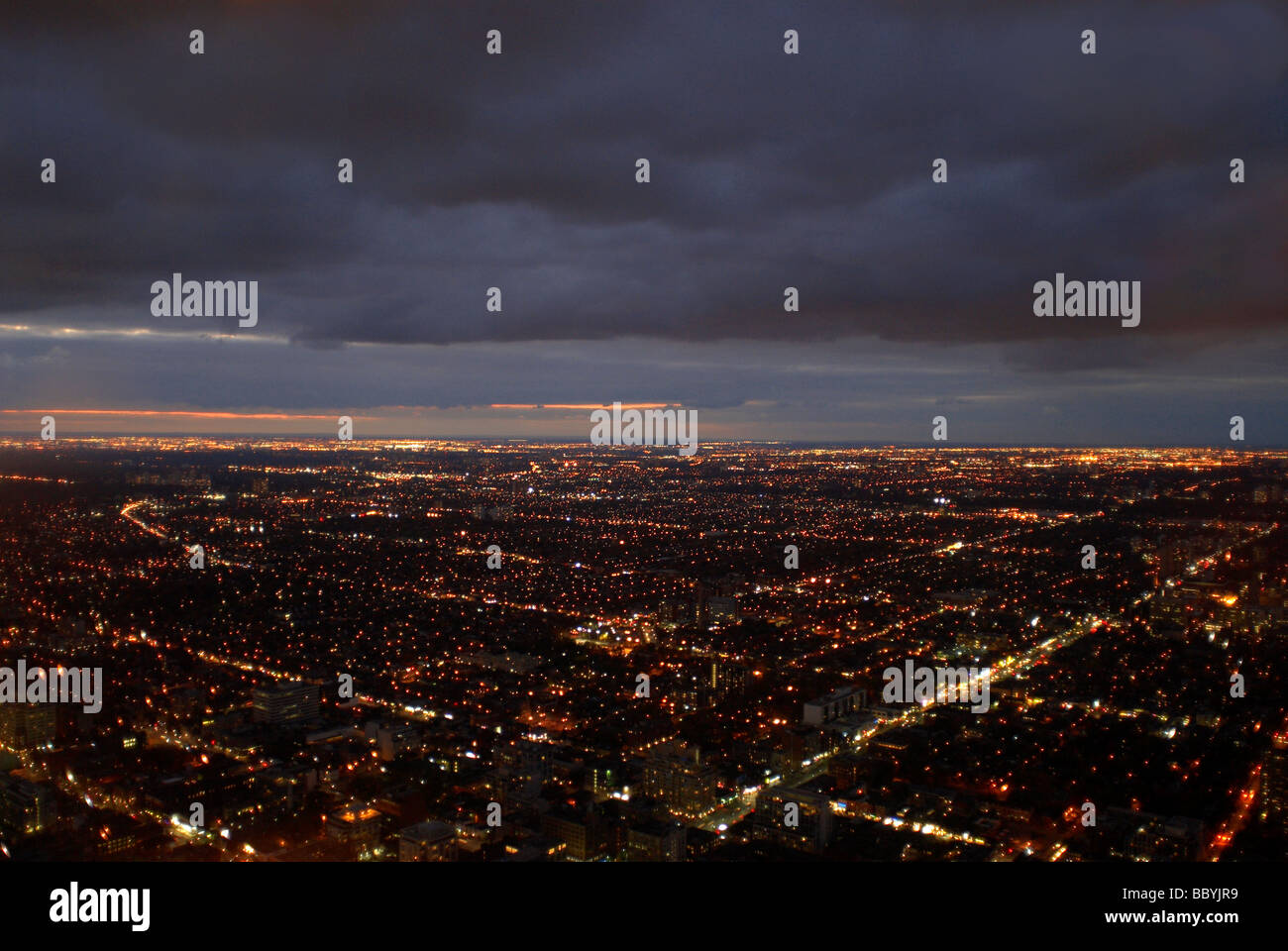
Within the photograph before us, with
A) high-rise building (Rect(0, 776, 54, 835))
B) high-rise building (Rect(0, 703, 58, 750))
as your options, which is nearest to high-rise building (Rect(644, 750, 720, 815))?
high-rise building (Rect(0, 776, 54, 835))

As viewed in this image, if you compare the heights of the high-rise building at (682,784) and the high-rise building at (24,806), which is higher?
the high-rise building at (24,806)

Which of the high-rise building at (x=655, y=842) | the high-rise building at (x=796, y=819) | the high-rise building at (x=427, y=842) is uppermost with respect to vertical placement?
the high-rise building at (x=427, y=842)

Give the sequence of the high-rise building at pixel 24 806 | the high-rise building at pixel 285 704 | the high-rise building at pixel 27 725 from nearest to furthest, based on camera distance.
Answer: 1. the high-rise building at pixel 24 806
2. the high-rise building at pixel 27 725
3. the high-rise building at pixel 285 704

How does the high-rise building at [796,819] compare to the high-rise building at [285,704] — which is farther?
the high-rise building at [285,704]

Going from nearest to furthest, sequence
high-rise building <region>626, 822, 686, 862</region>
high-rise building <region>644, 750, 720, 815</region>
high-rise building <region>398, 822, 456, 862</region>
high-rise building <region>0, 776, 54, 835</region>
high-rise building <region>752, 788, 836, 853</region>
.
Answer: high-rise building <region>0, 776, 54, 835</region>
high-rise building <region>398, 822, 456, 862</region>
high-rise building <region>626, 822, 686, 862</region>
high-rise building <region>752, 788, 836, 853</region>
high-rise building <region>644, 750, 720, 815</region>

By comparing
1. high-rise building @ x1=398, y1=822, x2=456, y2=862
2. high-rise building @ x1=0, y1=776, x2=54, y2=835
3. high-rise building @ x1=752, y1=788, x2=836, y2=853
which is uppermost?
high-rise building @ x1=0, y1=776, x2=54, y2=835

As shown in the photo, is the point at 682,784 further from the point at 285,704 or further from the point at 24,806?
the point at 285,704

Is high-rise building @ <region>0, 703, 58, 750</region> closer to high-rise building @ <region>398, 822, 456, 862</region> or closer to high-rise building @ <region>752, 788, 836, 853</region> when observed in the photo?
high-rise building @ <region>398, 822, 456, 862</region>

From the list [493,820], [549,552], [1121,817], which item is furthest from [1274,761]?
[549,552]

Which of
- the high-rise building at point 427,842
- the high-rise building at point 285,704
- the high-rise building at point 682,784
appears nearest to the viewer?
the high-rise building at point 427,842

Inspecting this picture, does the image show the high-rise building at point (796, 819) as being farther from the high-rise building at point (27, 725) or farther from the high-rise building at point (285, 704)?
the high-rise building at point (27, 725)

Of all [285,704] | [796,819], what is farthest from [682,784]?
[285,704]

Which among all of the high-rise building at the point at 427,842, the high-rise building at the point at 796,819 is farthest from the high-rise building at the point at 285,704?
the high-rise building at the point at 796,819
